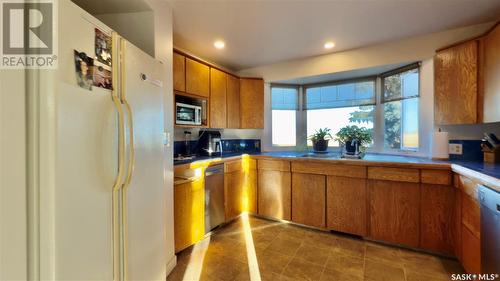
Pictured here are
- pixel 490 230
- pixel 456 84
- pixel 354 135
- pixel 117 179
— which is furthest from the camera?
pixel 354 135

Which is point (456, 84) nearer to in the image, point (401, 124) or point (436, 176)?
point (401, 124)

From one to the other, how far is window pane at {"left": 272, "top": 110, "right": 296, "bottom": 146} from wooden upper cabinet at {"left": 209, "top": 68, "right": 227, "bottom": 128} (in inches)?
37.6

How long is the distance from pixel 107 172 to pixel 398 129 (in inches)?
124

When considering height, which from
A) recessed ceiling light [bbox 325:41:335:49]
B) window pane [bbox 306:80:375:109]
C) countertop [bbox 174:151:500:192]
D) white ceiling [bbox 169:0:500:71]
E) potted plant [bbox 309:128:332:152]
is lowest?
countertop [bbox 174:151:500:192]

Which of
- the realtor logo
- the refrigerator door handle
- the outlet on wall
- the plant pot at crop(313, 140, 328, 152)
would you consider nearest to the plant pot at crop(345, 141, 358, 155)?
the plant pot at crop(313, 140, 328, 152)

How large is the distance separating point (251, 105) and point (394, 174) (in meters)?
2.01

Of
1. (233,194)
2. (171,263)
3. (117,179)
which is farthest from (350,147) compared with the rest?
(117,179)

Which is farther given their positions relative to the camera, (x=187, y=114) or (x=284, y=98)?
(x=284, y=98)

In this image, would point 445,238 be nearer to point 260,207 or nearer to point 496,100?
point 496,100

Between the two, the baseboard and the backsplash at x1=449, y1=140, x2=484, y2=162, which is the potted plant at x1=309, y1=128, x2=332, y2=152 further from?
the baseboard

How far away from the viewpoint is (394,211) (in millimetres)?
2094

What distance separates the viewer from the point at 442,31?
221 cm

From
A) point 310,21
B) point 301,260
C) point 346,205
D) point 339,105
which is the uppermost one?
point 310,21

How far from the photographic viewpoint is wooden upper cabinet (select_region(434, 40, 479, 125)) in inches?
75.2
